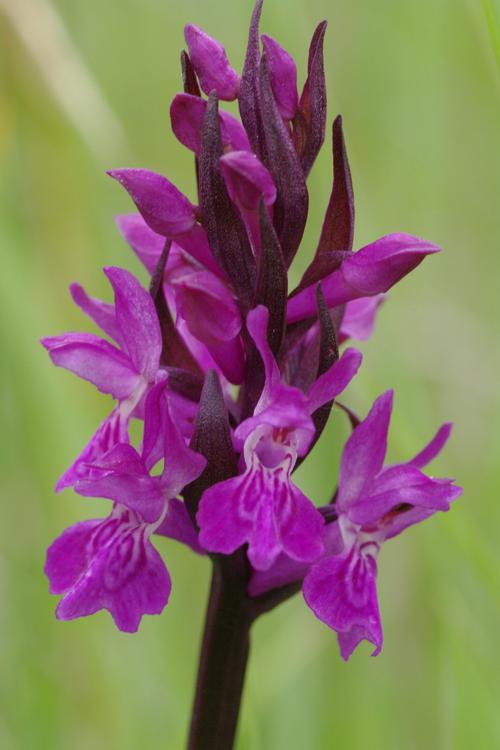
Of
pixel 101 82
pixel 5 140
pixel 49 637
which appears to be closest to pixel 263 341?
pixel 49 637

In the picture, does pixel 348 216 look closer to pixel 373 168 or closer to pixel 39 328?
pixel 39 328

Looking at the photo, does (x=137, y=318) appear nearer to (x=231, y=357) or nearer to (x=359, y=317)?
(x=231, y=357)

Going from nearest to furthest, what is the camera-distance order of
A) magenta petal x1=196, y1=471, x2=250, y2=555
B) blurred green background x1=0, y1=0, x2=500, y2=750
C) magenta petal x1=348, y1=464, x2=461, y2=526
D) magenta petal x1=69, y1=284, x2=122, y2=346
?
magenta petal x1=196, y1=471, x2=250, y2=555, magenta petal x1=348, y1=464, x2=461, y2=526, magenta petal x1=69, y1=284, x2=122, y2=346, blurred green background x1=0, y1=0, x2=500, y2=750

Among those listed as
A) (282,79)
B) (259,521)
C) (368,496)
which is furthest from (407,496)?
(282,79)

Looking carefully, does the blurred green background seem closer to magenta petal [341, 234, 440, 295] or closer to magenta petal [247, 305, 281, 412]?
magenta petal [341, 234, 440, 295]

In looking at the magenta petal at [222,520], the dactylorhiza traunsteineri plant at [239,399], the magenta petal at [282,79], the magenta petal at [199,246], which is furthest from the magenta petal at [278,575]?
the magenta petal at [282,79]

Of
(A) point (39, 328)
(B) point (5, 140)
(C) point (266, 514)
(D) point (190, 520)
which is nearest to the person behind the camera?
(C) point (266, 514)

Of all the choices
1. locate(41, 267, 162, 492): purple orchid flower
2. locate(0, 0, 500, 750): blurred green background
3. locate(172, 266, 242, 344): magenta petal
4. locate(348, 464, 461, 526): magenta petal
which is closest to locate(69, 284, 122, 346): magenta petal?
locate(41, 267, 162, 492): purple orchid flower
